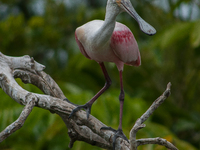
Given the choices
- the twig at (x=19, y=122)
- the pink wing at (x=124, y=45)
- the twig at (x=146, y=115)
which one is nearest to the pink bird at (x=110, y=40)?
the pink wing at (x=124, y=45)

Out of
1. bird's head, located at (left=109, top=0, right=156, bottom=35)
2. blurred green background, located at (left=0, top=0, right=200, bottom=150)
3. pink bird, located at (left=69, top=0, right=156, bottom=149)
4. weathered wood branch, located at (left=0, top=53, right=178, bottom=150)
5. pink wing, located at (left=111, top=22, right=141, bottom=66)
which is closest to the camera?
weathered wood branch, located at (left=0, top=53, right=178, bottom=150)

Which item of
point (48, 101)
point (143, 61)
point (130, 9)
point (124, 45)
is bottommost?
point (143, 61)

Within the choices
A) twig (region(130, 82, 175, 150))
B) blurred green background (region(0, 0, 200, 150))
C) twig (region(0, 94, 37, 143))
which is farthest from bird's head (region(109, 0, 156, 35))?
blurred green background (region(0, 0, 200, 150))

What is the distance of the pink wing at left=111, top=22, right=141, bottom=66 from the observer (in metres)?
3.07

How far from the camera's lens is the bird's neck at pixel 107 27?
277 centimetres

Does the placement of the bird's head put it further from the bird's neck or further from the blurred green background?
the blurred green background

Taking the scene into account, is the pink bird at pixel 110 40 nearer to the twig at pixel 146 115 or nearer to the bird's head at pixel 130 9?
the bird's head at pixel 130 9

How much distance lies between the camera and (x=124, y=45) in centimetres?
315

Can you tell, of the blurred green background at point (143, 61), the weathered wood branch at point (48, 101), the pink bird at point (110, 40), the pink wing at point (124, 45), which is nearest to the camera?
the weathered wood branch at point (48, 101)

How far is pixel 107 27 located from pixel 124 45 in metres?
0.38

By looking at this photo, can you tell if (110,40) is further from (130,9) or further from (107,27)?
(130,9)

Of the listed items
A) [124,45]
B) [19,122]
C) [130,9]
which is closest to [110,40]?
[124,45]

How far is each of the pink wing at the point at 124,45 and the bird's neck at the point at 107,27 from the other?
6.0 inches

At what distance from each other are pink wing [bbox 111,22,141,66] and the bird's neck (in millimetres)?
152
